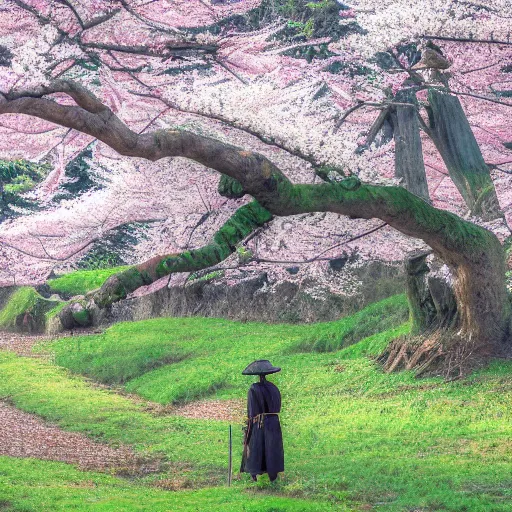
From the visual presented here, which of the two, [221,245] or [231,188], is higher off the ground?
[231,188]

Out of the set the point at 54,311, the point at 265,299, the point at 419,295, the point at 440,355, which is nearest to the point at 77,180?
the point at 54,311

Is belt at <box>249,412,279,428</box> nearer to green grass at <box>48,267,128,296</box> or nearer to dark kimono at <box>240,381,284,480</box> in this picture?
dark kimono at <box>240,381,284,480</box>

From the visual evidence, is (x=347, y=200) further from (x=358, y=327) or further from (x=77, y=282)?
(x=77, y=282)

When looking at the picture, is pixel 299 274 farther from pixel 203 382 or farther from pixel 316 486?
pixel 316 486

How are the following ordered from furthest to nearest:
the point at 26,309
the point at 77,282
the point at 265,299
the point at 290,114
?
1. the point at 77,282
2. the point at 26,309
3. the point at 265,299
4. the point at 290,114

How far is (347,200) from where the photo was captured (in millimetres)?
12367

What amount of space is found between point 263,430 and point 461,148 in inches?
341

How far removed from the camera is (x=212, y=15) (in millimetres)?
17172

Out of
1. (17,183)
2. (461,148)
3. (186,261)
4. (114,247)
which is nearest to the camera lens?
(186,261)

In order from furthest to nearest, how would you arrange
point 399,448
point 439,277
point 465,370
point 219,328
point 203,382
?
point 219,328 → point 203,382 → point 439,277 → point 465,370 → point 399,448

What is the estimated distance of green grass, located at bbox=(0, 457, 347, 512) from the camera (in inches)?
316

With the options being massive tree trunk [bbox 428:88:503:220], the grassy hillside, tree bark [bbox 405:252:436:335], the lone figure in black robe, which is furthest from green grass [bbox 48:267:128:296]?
the lone figure in black robe

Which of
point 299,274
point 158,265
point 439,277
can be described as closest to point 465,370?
point 439,277

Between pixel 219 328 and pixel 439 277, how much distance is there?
9072mm
